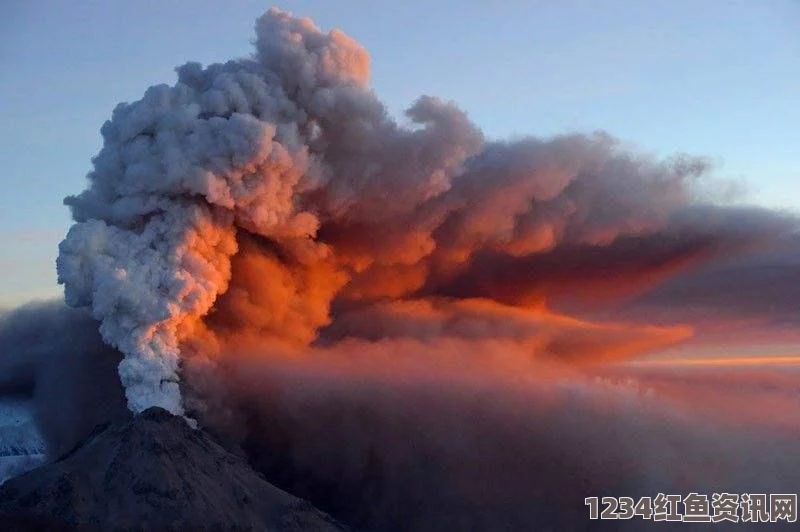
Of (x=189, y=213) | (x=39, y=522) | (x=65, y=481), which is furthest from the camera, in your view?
(x=189, y=213)

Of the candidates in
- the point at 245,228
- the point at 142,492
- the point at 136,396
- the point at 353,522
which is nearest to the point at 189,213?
the point at 245,228

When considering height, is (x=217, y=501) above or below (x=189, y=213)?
below

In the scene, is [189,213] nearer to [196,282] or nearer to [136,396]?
[196,282]

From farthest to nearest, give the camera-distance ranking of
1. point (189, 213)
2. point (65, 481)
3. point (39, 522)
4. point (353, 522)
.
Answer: point (353, 522), point (189, 213), point (65, 481), point (39, 522)

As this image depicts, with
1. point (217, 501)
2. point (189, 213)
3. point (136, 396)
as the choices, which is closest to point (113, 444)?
point (136, 396)

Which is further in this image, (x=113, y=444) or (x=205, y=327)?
(x=205, y=327)

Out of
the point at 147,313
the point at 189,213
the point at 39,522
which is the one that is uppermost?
the point at 189,213
